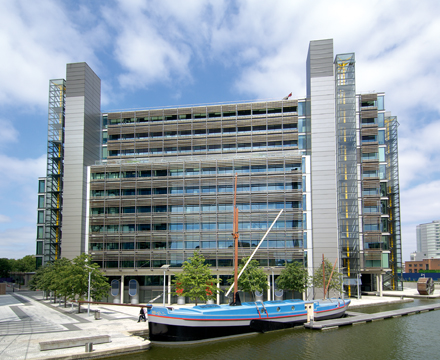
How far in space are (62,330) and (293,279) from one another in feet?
102

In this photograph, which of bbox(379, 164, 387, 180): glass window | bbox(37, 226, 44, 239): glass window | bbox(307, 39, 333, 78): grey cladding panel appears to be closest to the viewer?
bbox(307, 39, 333, 78): grey cladding panel

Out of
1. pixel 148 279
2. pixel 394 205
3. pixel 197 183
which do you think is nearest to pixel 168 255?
pixel 148 279

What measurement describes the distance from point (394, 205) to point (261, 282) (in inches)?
2078

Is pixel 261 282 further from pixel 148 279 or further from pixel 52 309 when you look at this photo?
pixel 52 309

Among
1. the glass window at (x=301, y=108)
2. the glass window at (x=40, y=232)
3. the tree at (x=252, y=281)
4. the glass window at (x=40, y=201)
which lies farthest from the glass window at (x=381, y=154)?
the glass window at (x=40, y=201)

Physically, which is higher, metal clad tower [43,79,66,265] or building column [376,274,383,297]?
metal clad tower [43,79,66,265]

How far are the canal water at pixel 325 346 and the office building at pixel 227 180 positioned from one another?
60.3ft

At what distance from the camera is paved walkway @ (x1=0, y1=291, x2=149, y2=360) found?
26953 millimetres

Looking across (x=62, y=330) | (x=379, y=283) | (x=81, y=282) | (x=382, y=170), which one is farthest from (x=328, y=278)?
(x=62, y=330)

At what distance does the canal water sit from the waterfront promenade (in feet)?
6.31

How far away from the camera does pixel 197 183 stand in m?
62.7

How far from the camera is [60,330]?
35344mm

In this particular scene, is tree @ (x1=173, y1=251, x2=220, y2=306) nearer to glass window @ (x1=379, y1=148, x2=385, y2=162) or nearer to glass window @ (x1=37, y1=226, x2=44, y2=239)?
glass window @ (x1=379, y1=148, x2=385, y2=162)

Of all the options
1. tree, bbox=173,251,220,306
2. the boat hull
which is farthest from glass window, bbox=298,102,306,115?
the boat hull
